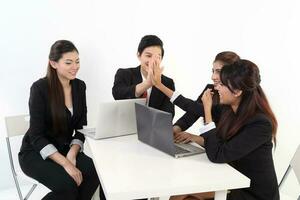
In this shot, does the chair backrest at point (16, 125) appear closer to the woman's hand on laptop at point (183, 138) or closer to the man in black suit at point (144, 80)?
the man in black suit at point (144, 80)

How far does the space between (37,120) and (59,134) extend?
193 mm

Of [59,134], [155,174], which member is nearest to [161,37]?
[59,134]

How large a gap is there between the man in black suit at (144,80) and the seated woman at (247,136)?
71cm

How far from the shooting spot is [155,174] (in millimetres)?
1449

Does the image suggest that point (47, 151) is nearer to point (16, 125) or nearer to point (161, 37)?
point (16, 125)

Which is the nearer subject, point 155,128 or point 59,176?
point 155,128

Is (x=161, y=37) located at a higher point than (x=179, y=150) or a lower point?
higher

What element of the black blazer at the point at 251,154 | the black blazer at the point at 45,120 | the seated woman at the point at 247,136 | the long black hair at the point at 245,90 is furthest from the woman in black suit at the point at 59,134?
the long black hair at the point at 245,90

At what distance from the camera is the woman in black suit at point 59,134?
1972 mm

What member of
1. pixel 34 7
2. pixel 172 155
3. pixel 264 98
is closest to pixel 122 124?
pixel 172 155

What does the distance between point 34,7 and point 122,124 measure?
1.20 meters

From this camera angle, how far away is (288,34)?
2.95 m

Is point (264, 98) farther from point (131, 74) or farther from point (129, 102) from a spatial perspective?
point (131, 74)

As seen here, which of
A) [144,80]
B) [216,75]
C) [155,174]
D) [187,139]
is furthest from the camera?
[144,80]
